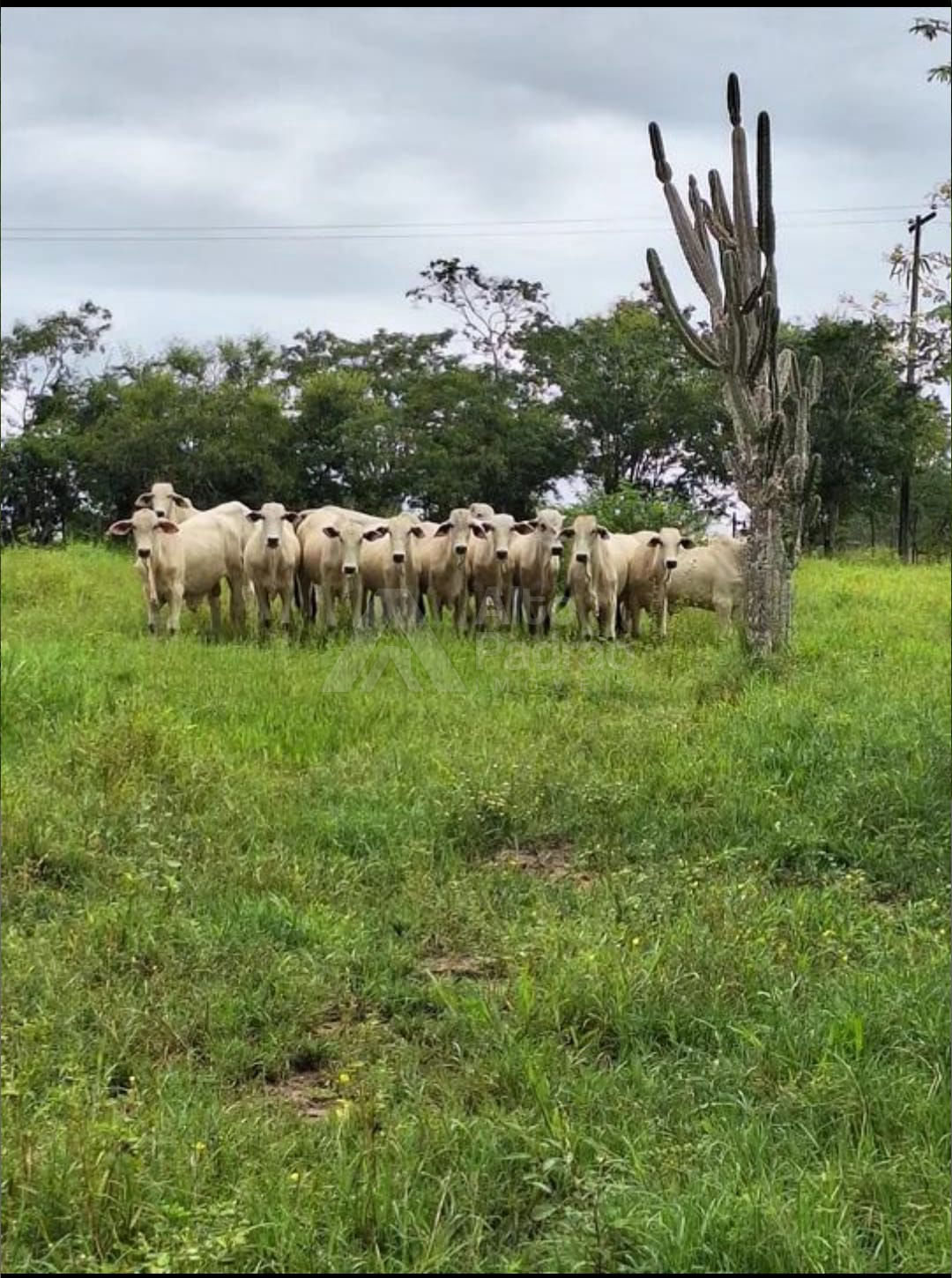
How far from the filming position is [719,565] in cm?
1091

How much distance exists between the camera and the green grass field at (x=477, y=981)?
8.39 feet

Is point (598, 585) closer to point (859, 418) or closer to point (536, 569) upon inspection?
point (536, 569)

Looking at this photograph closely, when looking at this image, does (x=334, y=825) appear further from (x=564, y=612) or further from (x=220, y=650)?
(x=564, y=612)

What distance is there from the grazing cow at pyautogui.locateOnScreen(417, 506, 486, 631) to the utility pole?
3357 millimetres

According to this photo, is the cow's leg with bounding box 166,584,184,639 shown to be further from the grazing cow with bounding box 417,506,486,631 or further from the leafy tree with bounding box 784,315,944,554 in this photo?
the leafy tree with bounding box 784,315,944,554

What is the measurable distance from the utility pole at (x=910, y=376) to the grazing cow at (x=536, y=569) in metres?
2.68

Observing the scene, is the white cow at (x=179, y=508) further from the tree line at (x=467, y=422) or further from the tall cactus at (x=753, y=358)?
the tall cactus at (x=753, y=358)

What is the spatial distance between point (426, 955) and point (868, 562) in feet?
21.3

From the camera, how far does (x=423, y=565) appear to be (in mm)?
11328

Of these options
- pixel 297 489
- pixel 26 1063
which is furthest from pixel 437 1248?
pixel 297 489

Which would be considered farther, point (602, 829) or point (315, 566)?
point (315, 566)

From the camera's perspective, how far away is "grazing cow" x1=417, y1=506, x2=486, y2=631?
10.6 m

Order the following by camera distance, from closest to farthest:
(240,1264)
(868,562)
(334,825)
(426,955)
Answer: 1. (240,1264)
2. (426,955)
3. (334,825)
4. (868,562)

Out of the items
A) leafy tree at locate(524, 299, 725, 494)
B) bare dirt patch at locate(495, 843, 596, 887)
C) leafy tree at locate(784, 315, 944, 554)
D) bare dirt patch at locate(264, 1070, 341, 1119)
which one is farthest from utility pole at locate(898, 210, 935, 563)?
bare dirt patch at locate(264, 1070, 341, 1119)
